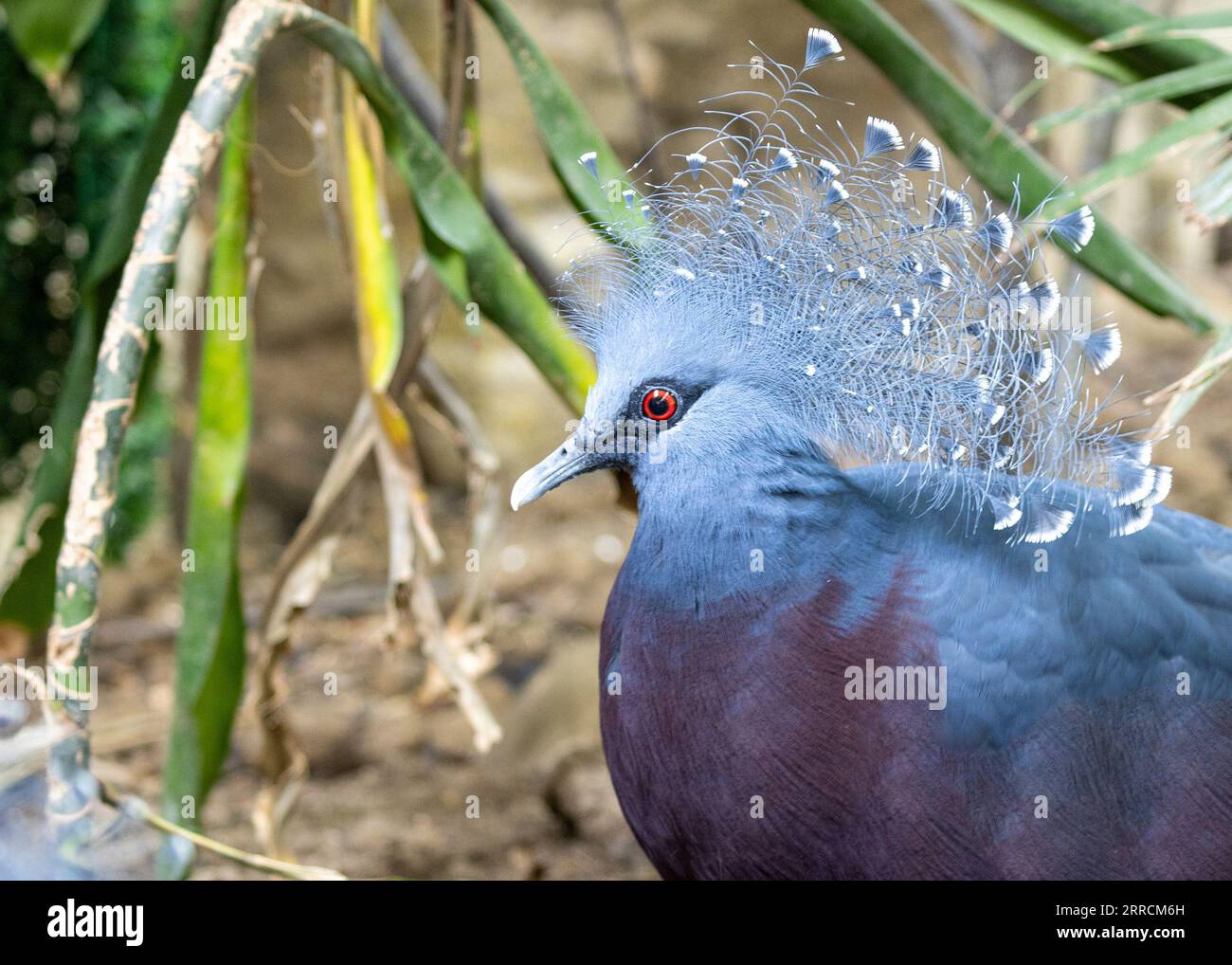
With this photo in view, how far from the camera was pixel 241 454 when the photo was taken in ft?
5.33

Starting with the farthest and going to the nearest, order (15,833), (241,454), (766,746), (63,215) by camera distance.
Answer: (63,215) < (241,454) < (15,833) < (766,746)

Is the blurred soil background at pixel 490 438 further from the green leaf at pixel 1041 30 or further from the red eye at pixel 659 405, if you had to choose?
the red eye at pixel 659 405

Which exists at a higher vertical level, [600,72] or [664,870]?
[600,72]

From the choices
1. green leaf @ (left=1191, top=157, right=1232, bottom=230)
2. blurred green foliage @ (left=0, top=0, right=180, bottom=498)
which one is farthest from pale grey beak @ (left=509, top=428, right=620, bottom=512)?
blurred green foliage @ (left=0, top=0, right=180, bottom=498)

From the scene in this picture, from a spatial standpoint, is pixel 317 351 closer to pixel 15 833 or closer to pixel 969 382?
pixel 15 833

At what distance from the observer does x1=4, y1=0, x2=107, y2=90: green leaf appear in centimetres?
179

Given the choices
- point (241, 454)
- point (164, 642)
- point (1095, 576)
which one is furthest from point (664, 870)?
point (164, 642)

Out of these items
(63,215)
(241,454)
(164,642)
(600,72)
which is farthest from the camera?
(600,72)

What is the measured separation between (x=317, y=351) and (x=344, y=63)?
2.49 m

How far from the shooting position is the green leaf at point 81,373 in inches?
67.7

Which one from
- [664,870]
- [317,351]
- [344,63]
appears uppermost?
[317,351]

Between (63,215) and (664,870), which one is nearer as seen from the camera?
(664,870)

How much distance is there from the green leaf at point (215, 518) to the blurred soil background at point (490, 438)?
2.77ft

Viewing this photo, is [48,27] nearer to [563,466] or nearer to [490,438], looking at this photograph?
[563,466]
